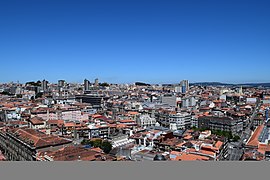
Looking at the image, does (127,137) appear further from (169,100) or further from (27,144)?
(169,100)

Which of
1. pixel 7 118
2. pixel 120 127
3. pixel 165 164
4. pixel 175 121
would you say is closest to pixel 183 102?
pixel 175 121

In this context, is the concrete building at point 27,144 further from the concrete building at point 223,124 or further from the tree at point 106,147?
the concrete building at point 223,124

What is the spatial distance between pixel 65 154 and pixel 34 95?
1381 cm

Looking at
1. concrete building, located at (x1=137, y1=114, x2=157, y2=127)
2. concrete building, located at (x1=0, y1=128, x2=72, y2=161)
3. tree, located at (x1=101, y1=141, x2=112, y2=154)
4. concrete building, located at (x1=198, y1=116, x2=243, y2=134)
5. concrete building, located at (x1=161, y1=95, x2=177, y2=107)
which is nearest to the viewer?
concrete building, located at (x1=0, y1=128, x2=72, y2=161)

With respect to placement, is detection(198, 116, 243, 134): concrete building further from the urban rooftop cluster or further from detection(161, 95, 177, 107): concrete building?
detection(161, 95, 177, 107): concrete building

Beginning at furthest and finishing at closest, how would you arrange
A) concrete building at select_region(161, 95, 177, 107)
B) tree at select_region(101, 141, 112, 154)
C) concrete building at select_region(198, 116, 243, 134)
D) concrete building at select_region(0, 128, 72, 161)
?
1. concrete building at select_region(161, 95, 177, 107)
2. concrete building at select_region(198, 116, 243, 134)
3. tree at select_region(101, 141, 112, 154)
4. concrete building at select_region(0, 128, 72, 161)

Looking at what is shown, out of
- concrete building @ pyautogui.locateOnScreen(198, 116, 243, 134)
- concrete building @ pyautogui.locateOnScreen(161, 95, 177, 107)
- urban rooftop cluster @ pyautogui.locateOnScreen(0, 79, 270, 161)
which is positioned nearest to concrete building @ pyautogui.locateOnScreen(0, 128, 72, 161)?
urban rooftop cluster @ pyautogui.locateOnScreen(0, 79, 270, 161)

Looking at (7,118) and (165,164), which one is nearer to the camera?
(165,164)

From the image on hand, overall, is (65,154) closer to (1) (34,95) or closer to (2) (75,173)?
(2) (75,173)

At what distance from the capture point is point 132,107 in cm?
1192

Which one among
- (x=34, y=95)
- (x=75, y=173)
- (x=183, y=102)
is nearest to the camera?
(x=75, y=173)

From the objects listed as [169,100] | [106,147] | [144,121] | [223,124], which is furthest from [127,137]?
[169,100]

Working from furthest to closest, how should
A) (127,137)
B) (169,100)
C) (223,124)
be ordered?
(169,100)
(223,124)
(127,137)

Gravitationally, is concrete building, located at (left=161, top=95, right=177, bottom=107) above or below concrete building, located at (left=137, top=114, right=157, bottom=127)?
above
